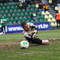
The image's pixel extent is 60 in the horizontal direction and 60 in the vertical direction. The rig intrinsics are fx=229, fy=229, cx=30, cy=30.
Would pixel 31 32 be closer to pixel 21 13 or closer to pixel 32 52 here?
pixel 32 52

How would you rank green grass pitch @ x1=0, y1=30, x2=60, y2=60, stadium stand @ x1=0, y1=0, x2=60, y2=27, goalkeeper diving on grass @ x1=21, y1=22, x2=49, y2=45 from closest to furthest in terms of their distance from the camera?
green grass pitch @ x1=0, y1=30, x2=60, y2=60
goalkeeper diving on grass @ x1=21, y1=22, x2=49, y2=45
stadium stand @ x1=0, y1=0, x2=60, y2=27

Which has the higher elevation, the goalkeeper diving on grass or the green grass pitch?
the goalkeeper diving on grass

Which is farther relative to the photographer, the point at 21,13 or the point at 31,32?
the point at 21,13

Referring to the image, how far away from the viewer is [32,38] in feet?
46.2

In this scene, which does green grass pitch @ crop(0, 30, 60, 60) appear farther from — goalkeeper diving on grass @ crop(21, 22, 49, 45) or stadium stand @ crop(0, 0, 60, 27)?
stadium stand @ crop(0, 0, 60, 27)

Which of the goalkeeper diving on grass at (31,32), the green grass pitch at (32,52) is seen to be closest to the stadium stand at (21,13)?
the goalkeeper diving on grass at (31,32)

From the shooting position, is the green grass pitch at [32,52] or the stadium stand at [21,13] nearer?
the green grass pitch at [32,52]

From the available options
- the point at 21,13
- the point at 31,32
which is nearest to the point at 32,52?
the point at 31,32

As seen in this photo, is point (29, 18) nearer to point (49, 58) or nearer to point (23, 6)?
point (23, 6)

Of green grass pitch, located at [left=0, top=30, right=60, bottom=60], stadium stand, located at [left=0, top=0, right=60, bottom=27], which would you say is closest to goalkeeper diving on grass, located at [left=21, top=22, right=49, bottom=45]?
green grass pitch, located at [left=0, top=30, right=60, bottom=60]

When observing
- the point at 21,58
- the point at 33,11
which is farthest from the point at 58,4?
the point at 21,58

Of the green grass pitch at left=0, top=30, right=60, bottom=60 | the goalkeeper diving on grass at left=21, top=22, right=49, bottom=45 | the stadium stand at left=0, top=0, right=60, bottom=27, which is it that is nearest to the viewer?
the green grass pitch at left=0, top=30, right=60, bottom=60

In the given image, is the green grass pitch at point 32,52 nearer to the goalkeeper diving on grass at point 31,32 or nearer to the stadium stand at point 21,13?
the goalkeeper diving on grass at point 31,32

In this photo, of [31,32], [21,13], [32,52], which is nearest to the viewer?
[32,52]
